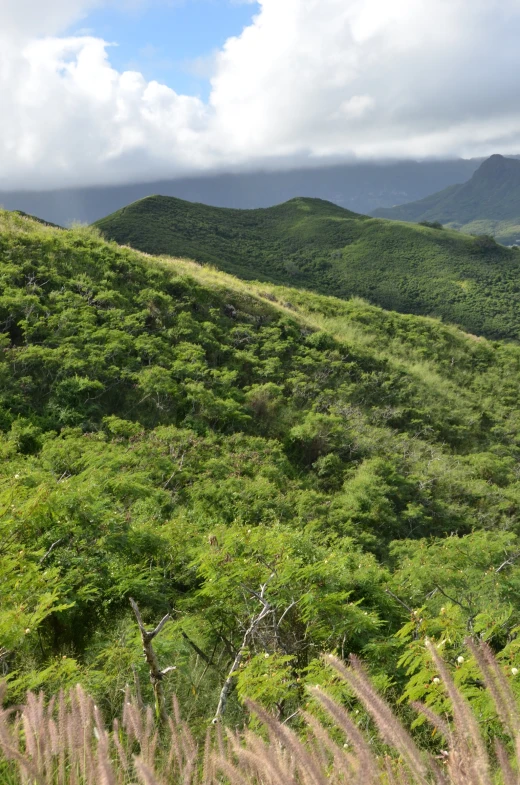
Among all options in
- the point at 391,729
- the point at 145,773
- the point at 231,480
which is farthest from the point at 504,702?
the point at 231,480

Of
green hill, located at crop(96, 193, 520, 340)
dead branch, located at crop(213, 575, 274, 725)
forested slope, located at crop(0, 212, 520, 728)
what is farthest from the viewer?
green hill, located at crop(96, 193, 520, 340)

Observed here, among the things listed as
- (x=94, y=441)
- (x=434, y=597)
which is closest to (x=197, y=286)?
(x=94, y=441)

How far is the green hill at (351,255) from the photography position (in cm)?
4856

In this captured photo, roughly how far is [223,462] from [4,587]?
5661 millimetres

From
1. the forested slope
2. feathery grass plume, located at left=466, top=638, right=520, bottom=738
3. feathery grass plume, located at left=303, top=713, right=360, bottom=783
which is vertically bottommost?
the forested slope

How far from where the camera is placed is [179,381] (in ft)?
37.3

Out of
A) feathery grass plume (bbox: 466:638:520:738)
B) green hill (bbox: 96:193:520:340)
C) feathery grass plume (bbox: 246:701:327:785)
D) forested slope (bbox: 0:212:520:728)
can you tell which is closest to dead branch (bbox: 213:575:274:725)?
forested slope (bbox: 0:212:520:728)

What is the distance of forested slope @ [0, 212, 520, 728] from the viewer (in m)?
3.26

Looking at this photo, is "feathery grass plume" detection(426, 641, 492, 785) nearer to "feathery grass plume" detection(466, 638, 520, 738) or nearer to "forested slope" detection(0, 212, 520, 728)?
"feathery grass plume" detection(466, 638, 520, 738)

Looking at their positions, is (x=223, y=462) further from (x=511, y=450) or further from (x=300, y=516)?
(x=511, y=450)

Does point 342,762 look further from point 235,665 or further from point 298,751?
point 235,665

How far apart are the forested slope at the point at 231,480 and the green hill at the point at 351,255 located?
27.9 m

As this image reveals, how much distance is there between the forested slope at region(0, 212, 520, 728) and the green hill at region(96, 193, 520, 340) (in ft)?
91.5

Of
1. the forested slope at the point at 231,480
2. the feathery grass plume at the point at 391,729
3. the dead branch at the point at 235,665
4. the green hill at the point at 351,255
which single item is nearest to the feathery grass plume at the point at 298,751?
the feathery grass plume at the point at 391,729
